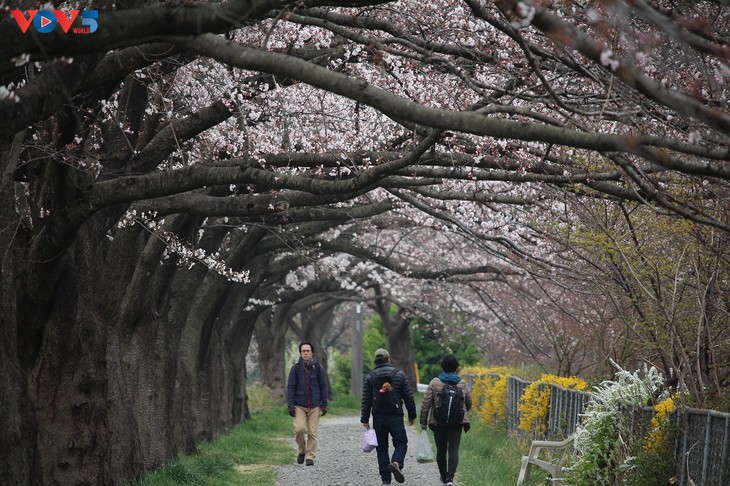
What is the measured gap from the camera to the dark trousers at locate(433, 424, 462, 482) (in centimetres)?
1343

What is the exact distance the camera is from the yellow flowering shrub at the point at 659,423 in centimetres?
991

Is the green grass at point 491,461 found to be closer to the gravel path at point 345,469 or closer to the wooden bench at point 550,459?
the wooden bench at point 550,459

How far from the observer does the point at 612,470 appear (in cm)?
1053

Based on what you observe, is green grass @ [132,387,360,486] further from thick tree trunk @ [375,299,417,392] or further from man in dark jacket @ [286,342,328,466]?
thick tree trunk @ [375,299,417,392]

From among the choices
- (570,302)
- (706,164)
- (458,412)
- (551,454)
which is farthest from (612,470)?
(570,302)

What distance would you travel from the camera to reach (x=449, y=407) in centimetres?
1326

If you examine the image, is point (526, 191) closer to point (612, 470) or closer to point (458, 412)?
point (458, 412)

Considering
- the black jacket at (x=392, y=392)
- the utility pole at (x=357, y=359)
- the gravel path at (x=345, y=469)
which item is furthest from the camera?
the utility pole at (x=357, y=359)

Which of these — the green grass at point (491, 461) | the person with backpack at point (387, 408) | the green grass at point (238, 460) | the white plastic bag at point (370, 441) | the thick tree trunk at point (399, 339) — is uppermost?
the thick tree trunk at point (399, 339)

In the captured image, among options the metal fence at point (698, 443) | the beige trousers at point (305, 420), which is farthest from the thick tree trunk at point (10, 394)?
the beige trousers at point (305, 420)

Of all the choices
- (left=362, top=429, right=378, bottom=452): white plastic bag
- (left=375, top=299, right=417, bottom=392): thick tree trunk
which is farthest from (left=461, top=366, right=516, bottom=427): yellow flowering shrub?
(left=375, top=299, right=417, bottom=392): thick tree trunk

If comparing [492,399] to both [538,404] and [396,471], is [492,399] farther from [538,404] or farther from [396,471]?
[396,471]

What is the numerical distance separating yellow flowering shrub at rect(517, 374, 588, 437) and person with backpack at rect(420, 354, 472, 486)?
10.3 feet

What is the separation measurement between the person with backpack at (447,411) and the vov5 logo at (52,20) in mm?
7595
